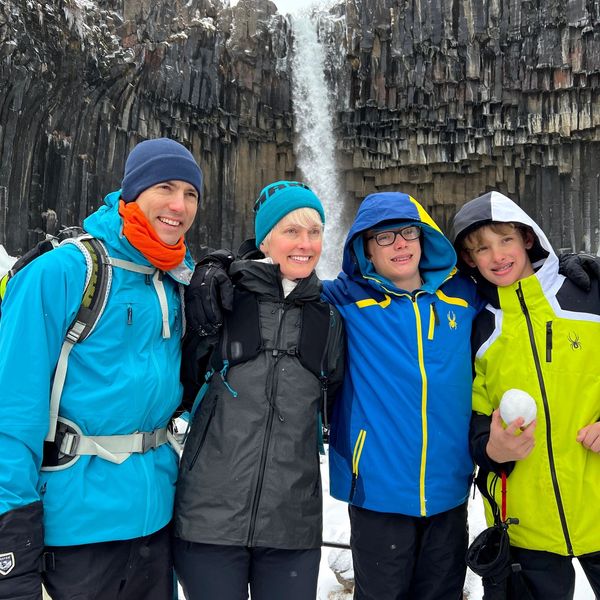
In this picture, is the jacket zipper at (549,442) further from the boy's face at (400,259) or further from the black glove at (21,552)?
the black glove at (21,552)

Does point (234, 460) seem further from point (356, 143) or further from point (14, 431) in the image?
point (356, 143)

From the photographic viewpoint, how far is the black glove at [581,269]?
268 centimetres

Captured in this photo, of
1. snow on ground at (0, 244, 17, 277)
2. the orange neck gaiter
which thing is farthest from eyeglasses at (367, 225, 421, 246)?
snow on ground at (0, 244, 17, 277)

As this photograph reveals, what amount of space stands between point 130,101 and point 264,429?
18713 millimetres

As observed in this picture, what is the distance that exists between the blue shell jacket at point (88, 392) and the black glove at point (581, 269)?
2.08 m

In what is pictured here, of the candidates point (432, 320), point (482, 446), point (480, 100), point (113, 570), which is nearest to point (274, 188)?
point (432, 320)

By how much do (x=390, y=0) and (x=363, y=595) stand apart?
21.2 metres

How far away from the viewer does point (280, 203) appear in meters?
2.57

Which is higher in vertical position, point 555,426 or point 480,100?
point 480,100

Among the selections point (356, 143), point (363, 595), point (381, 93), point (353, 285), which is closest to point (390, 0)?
point (381, 93)

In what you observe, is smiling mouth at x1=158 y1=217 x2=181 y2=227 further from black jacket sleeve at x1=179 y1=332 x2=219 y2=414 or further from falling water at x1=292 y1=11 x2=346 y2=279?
falling water at x1=292 y1=11 x2=346 y2=279

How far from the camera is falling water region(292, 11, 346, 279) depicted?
20.9 metres

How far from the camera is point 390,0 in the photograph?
1934 centimetres

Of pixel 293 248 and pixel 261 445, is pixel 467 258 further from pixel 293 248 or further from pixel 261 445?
pixel 261 445
